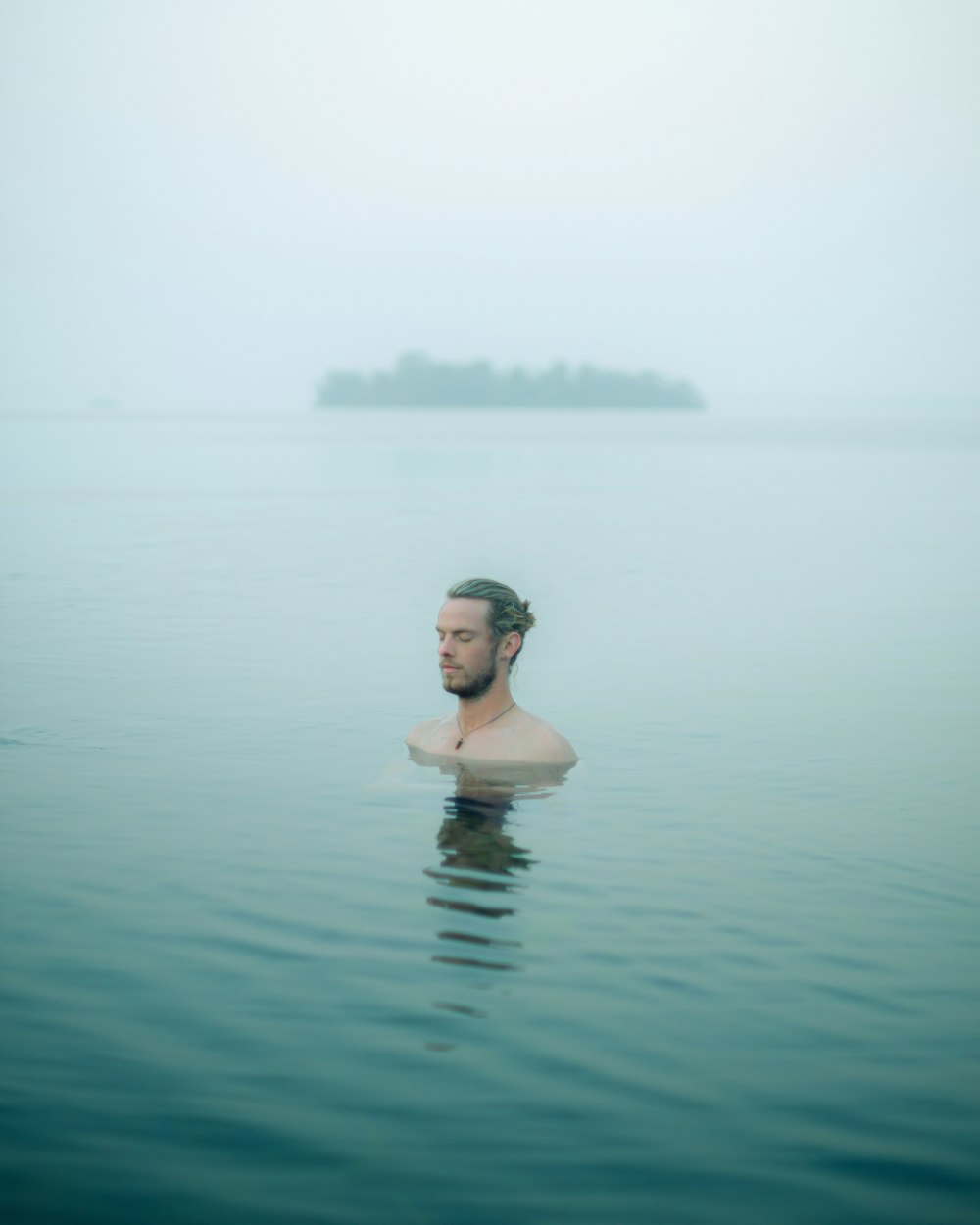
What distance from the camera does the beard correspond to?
9.86 meters

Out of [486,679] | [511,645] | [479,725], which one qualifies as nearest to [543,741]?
[479,725]

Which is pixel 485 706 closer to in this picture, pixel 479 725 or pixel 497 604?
pixel 479 725

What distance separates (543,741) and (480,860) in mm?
1865

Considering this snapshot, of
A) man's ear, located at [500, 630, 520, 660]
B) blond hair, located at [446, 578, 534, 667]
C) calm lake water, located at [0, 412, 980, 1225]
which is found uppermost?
blond hair, located at [446, 578, 534, 667]

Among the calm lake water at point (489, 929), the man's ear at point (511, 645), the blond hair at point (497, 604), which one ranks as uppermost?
the blond hair at point (497, 604)

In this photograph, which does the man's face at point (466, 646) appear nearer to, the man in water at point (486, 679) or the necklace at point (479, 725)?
the man in water at point (486, 679)

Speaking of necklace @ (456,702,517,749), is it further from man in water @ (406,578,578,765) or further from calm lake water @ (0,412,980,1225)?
calm lake water @ (0,412,980,1225)

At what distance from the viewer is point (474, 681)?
989 centimetres

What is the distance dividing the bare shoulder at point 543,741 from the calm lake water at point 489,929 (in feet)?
0.57

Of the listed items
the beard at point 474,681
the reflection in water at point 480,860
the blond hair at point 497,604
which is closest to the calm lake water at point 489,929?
the reflection in water at point 480,860

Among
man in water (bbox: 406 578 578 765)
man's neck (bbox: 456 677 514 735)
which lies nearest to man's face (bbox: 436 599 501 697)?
man in water (bbox: 406 578 578 765)

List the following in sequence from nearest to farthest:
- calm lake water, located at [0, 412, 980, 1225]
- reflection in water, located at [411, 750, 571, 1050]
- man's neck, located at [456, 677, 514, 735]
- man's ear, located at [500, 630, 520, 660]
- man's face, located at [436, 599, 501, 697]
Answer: calm lake water, located at [0, 412, 980, 1225], reflection in water, located at [411, 750, 571, 1050], man's face, located at [436, 599, 501, 697], man's ear, located at [500, 630, 520, 660], man's neck, located at [456, 677, 514, 735]

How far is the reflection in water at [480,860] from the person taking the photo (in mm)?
6934

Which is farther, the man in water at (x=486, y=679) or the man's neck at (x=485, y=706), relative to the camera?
the man's neck at (x=485, y=706)
